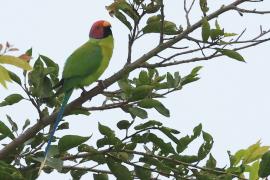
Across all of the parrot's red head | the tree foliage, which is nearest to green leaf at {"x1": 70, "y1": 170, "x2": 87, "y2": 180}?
the tree foliage

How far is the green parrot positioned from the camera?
324cm

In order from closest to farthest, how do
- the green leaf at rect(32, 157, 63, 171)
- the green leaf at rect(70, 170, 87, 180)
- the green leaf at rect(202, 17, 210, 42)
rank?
the green leaf at rect(32, 157, 63, 171) < the green leaf at rect(202, 17, 210, 42) < the green leaf at rect(70, 170, 87, 180)

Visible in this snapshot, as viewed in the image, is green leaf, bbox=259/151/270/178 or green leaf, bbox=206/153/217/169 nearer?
green leaf, bbox=259/151/270/178

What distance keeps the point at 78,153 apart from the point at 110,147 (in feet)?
0.45

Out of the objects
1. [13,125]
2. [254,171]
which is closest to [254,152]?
[254,171]

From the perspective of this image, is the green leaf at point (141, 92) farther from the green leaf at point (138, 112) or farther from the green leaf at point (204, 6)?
the green leaf at point (204, 6)

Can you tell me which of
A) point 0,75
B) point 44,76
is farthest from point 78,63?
point 0,75

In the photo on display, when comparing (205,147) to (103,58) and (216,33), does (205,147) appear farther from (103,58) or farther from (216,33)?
(103,58)

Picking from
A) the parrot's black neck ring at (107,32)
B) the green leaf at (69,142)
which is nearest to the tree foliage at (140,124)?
the green leaf at (69,142)

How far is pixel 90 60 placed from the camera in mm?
3430

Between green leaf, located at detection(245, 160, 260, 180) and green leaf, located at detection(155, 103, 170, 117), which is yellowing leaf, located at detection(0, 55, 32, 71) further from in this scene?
green leaf, located at detection(245, 160, 260, 180)

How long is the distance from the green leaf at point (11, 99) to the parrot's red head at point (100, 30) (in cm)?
152

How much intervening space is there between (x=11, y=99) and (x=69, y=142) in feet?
1.30

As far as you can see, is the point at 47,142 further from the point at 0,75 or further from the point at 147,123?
the point at 0,75
